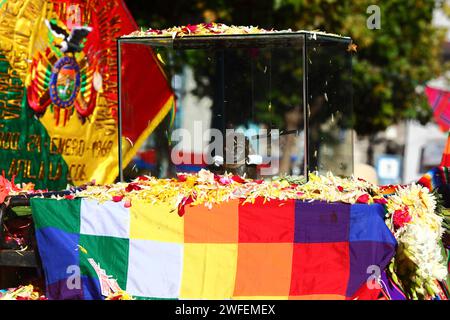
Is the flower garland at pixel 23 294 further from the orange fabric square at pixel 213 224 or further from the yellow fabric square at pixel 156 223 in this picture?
the orange fabric square at pixel 213 224

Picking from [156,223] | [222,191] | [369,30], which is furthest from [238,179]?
[369,30]

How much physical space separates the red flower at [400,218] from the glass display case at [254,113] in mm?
1027

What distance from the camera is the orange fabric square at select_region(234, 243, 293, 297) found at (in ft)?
16.0

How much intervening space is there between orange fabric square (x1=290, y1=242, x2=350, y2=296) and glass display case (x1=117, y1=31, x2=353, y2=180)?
3.95 ft

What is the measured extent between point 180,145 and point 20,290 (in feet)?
5.72

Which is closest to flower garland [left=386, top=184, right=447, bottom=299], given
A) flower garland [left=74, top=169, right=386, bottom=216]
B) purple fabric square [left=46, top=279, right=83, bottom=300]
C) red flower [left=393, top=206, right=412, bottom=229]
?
red flower [left=393, top=206, right=412, bottom=229]

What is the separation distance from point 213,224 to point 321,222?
0.64 metres

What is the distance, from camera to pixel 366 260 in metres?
4.83

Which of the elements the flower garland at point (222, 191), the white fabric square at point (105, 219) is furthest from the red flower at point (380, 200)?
the white fabric square at point (105, 219)

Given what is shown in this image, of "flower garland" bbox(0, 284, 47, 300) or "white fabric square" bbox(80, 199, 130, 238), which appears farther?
"flower garland" bbox(0, 284, 47, 300)

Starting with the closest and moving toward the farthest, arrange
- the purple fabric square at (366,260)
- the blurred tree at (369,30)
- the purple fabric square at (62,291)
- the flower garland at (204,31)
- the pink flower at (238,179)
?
the purple fabric square at (366,260) → the purple fabric square at (62,291) → the pink flower at (238,179) → the flower garland at (204,31) → the blurred tree at (369,30)

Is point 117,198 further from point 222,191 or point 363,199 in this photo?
point 363,199

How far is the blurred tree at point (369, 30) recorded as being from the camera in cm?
1275

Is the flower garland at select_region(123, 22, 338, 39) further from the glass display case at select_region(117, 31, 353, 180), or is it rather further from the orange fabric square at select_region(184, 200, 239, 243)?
the orange fabric square at select_region(184, 200, 239, 243)
